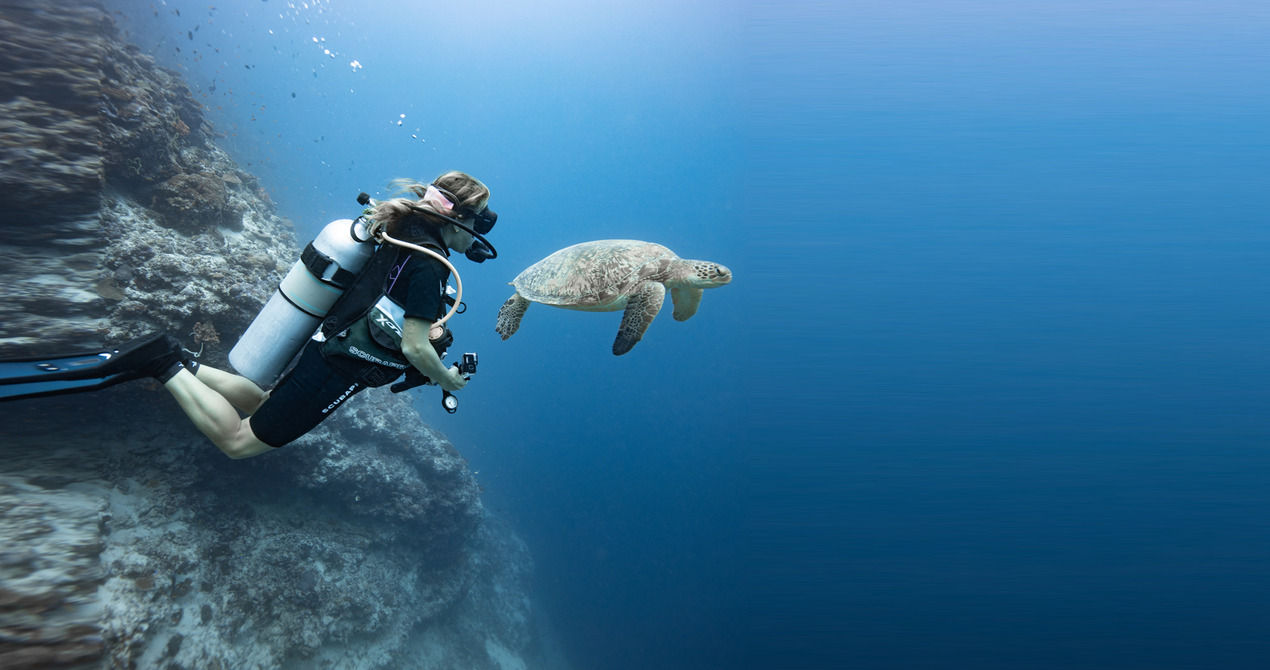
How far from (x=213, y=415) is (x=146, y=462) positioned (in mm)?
2920

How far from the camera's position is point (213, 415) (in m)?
2.47

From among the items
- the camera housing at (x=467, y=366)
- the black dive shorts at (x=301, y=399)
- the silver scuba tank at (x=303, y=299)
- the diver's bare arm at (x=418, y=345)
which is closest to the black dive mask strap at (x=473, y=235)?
the silver scuba tank at (x=303, y=299)

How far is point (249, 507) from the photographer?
522cm

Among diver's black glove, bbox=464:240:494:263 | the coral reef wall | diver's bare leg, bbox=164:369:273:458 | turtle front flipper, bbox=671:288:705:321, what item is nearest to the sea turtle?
turtle front flipper, bbox=671:288:705:321

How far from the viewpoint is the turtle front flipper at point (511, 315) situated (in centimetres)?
493

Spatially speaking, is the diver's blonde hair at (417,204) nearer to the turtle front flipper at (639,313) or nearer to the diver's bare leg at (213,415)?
the diver's bare leg at (213,415)

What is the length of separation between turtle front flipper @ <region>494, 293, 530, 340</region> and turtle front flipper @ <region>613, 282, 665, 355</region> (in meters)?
1.28

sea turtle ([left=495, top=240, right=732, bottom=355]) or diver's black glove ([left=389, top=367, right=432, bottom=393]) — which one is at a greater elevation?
sea turtle ([left=495, top=240, right=732, bottom=355])

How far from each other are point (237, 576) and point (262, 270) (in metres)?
3.70

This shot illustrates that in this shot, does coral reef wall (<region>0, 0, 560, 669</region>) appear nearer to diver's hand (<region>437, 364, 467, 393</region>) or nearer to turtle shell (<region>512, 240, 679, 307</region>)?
diver's hand (<region>437, 364, 467, 393</region>)

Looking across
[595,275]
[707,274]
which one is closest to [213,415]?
[595,275]

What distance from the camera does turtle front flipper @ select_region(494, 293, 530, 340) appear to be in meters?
4.93

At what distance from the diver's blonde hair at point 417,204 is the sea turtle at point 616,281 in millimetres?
1875

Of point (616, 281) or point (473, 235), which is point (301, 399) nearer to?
point (473, 235)
